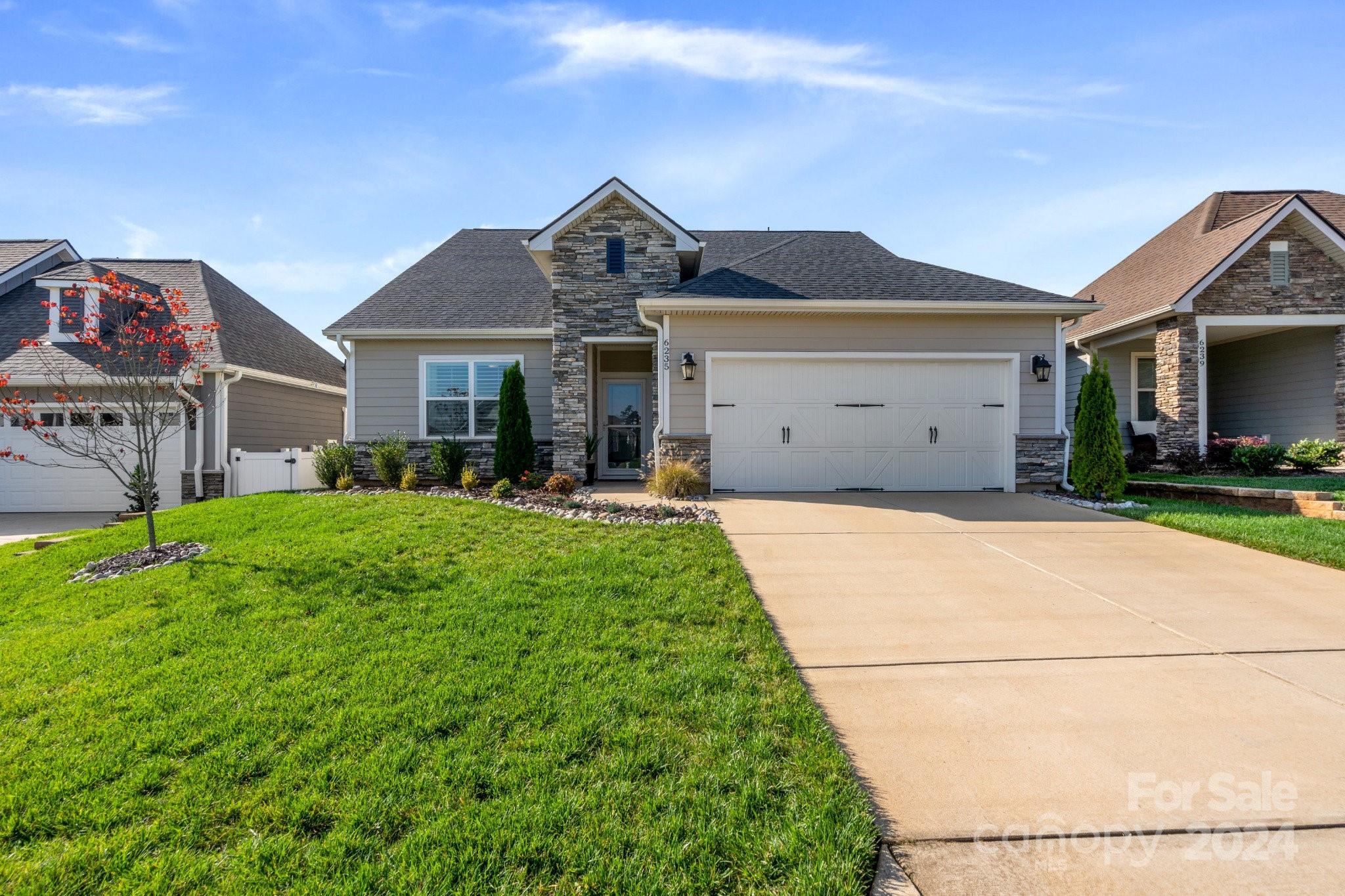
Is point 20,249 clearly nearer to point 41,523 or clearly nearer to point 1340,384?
point 41,523

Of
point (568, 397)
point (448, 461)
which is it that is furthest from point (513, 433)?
point (448, 461)

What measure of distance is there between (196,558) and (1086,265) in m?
20.8

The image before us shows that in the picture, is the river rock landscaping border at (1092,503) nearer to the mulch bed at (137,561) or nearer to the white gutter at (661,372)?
the white gutter at (661,372)

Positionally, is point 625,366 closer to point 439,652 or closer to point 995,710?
point 439,652

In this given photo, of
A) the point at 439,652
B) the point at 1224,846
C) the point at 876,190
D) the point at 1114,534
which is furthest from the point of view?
the point at 876,190

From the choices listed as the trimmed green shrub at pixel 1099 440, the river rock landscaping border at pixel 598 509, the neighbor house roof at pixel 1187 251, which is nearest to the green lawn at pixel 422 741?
the river rock landscaping border at pixel 598 509

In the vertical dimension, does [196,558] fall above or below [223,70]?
below

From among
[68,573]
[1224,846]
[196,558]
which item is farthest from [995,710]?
[68,573]

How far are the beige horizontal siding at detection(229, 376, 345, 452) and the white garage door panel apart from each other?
1.13 m

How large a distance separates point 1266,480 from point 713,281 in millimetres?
9827

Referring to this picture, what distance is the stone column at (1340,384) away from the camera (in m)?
12.1

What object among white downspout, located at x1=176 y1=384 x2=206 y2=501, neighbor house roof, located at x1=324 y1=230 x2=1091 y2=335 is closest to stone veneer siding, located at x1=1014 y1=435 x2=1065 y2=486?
neighbor house roof, located at x1=324 y1=230 x2=1091 y2=335

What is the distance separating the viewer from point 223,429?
11.9 metres

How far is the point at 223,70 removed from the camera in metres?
8.38
